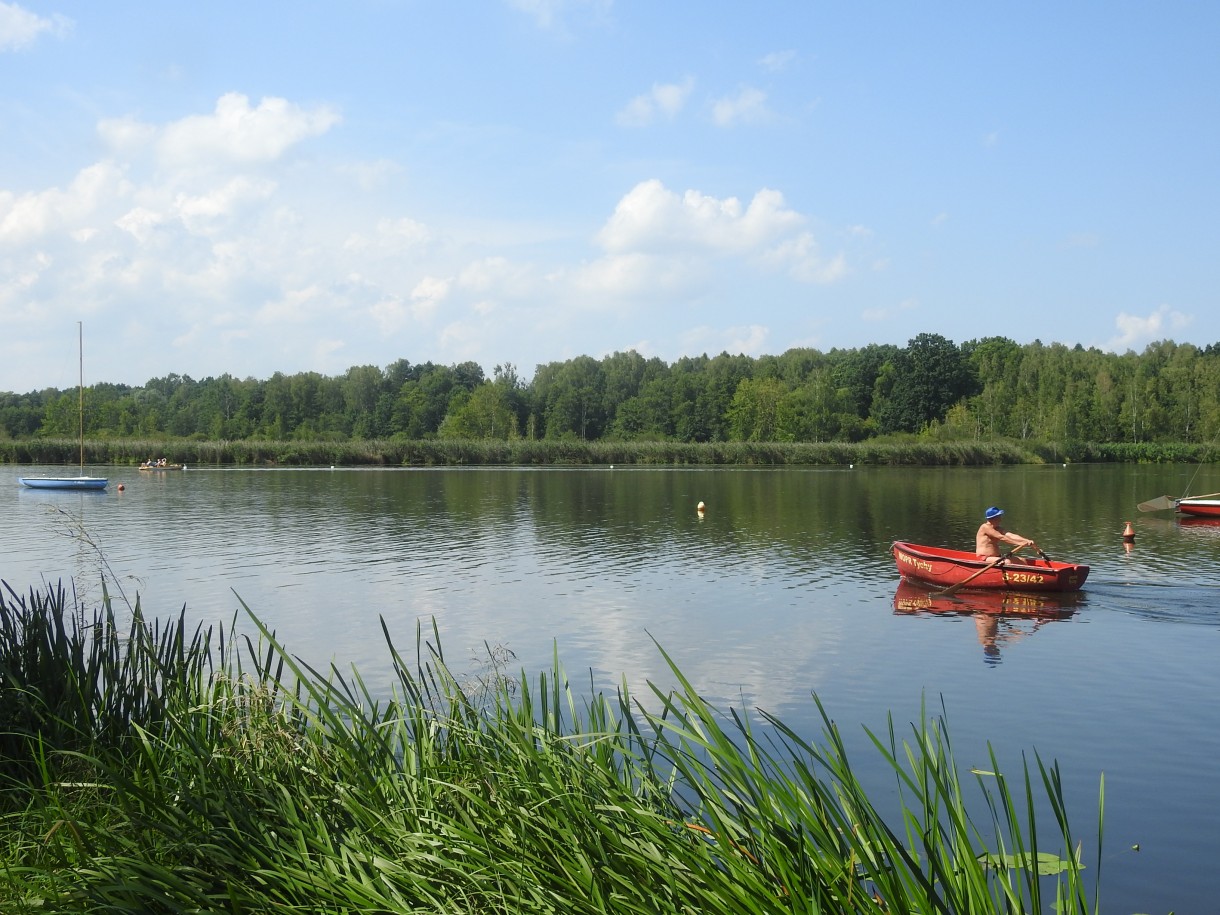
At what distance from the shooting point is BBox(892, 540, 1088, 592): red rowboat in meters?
19.9

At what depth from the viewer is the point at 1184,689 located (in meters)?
13.1

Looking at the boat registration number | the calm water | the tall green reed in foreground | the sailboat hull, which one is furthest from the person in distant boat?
the sailboat hull

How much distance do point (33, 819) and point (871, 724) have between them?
831cm

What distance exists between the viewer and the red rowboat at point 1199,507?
3566cm

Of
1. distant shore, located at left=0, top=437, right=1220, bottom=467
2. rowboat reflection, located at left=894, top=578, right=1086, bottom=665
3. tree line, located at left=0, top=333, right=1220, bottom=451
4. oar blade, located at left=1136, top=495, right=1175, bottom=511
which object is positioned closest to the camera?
rowboat reflection, located at left=894, top=578, right=1086, bottom=665

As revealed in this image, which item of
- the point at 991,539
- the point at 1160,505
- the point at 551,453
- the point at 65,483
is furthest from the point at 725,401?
the point at 991,539

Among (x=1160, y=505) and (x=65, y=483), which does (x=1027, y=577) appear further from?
(x=65, y=483)

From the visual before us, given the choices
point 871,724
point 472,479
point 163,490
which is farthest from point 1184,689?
point 472,479

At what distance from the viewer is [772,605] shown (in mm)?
19547

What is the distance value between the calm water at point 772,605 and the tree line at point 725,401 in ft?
199

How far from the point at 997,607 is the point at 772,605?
416cm

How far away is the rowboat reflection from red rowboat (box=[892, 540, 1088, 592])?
0.20 meters

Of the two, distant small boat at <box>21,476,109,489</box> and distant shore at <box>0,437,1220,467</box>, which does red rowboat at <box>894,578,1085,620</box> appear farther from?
distant shore at <box>0,437,1220,467</box>

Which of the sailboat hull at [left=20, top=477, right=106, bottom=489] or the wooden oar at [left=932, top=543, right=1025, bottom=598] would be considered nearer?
the wooden oar at [left=932, top=543, right=1025, bottom=598]
